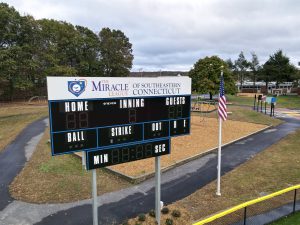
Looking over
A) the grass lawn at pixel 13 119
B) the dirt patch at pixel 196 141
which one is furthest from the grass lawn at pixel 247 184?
the grass lawn at pixel 13 119

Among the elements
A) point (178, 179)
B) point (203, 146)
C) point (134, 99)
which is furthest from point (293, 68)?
point (134, 99)

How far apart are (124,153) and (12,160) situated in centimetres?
1125

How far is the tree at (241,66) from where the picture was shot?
9175cm

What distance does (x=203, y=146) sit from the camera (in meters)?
20.3

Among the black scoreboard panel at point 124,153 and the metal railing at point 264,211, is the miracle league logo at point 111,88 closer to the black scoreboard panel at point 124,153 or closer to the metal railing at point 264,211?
the black scoreboard panel at point 124,153

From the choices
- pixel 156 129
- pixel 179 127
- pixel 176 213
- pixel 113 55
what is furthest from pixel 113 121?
pixel 113 55

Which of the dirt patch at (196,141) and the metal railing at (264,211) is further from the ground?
the dirt patch at (196,141)

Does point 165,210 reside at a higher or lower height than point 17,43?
lower

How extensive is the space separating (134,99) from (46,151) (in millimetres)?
12347

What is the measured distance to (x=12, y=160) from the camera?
17.2 m

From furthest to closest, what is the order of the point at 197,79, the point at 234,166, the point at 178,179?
the point at 197,79 → the point at 234,166 → the point at 178,179

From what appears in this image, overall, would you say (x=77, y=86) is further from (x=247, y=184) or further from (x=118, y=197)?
(x=247, y=184)

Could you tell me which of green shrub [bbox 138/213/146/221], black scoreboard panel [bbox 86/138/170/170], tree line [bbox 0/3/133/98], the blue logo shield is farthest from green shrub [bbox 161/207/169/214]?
tree line [bbox 0/3/133/98]

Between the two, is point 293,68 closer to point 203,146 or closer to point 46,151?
point 203,146
